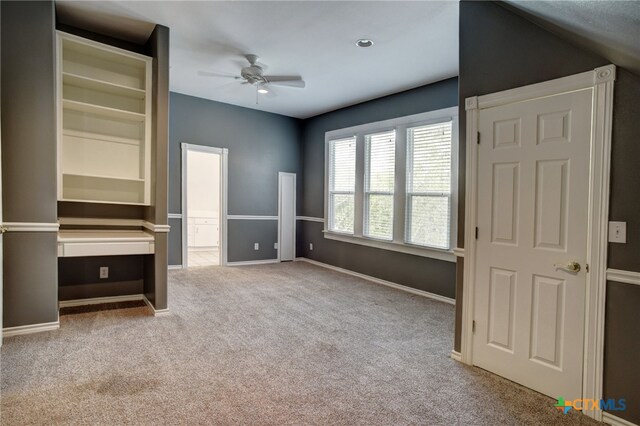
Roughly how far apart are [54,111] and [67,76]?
0.59 meters

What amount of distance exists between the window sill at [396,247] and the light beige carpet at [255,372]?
789 mm

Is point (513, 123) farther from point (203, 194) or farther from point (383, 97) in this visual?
point (203, 194)

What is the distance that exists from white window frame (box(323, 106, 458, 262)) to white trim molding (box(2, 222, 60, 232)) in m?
4.10

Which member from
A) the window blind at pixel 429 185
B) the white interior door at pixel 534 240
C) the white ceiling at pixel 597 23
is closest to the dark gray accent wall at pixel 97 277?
the window blind at pixel 429 185

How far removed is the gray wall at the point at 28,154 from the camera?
9.83ft

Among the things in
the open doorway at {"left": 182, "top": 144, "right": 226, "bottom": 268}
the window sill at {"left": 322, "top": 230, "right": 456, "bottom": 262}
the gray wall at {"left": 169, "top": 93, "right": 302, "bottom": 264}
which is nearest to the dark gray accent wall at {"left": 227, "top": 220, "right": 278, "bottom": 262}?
the gray wall at {"left": 169, "top": 93, "right": 302, "bottom": 264}

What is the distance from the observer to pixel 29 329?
3131 mm

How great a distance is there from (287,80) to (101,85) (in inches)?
85.9

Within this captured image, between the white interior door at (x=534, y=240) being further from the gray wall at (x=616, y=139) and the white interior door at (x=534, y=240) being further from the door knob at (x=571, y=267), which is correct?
the gray wall at (x=616, y=139)

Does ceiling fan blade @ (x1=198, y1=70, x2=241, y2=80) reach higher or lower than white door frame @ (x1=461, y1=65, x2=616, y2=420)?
higher

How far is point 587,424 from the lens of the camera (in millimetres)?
2027

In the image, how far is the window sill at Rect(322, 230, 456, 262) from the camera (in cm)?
465

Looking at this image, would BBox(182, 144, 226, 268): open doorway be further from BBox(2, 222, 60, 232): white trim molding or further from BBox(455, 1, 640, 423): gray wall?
BBox(455, 1, 640, 423): gray wall

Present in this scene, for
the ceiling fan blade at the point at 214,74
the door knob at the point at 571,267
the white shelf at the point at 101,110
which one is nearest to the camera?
the door knob at the point at 571,267
